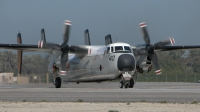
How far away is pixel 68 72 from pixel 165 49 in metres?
8.67

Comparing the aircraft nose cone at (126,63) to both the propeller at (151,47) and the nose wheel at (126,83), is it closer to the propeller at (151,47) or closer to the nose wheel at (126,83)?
the nose wheel at (126,83)

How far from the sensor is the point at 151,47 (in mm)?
36031

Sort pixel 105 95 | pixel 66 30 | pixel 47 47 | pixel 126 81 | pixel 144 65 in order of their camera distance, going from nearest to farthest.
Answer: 1. pixel 105 95
2. pixel 126 81
3. pixel 47 47
4. pixel 144 65
5. pixel 66 30

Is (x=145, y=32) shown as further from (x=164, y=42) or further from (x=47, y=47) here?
(x=47, y=47)

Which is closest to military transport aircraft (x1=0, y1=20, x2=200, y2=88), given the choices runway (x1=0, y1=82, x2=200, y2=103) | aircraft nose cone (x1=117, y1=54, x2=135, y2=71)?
aircraft nose cone (x1=117, y1=54, x2=135, y2=71)

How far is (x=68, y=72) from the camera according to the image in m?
38.9

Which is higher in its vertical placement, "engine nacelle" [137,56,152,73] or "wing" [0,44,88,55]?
"wing" [0,44,88,55]

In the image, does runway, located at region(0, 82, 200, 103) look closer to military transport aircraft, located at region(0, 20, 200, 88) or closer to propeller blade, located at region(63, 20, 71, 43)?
military transport aircraft, located at region(0, 20, 200, 88)

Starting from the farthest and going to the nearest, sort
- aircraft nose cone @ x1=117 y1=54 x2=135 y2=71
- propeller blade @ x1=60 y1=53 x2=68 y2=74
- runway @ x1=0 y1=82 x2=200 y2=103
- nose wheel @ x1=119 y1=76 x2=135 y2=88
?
propeller blade @ x1=60 y1=53 x2=68 y2=74, nose wheel @ x1=119 y1=76 x2=135 y2=88, aircraft nose cone @ x1=117 y1=54 x2=135 y2=71, runway @ x1=0 y1=82 x2=200 y2=103

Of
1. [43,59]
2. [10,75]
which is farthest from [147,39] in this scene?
[10,75]

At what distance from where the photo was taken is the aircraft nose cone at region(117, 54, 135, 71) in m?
32.0

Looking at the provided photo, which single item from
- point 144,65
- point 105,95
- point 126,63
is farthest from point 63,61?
point 105,95

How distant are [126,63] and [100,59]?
3845mm

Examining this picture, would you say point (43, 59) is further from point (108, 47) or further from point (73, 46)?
point (108, 47)
